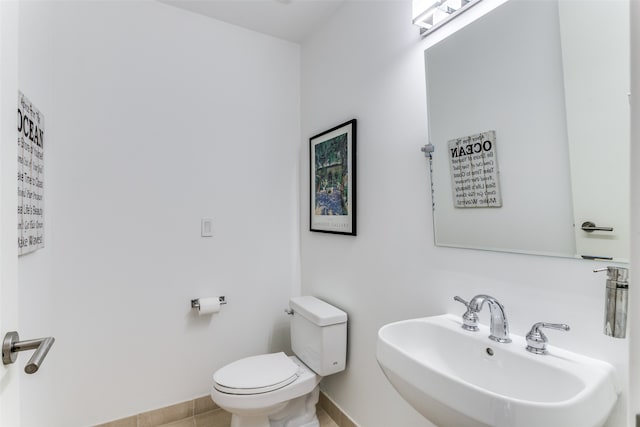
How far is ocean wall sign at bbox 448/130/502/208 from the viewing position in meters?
1.13

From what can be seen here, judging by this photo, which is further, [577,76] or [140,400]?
[140,400]

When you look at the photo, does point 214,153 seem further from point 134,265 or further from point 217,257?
point 134,265

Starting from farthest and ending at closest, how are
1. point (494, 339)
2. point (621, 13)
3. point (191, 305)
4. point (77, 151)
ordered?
1. point (191, 305)
2. point (77, 151)
3. point (494, 339)
4. point (621, 13)

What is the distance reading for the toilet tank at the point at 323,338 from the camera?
1723 millimetres

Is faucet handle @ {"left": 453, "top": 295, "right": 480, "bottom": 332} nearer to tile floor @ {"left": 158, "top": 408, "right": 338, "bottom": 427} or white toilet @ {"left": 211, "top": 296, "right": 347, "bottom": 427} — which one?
white toilet @ {"left": 211, "top": 296, "right": 347, "bottom": 427}

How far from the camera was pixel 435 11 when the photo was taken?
129 cm

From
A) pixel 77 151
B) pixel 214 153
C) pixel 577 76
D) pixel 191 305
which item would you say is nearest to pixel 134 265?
pixel 191 305

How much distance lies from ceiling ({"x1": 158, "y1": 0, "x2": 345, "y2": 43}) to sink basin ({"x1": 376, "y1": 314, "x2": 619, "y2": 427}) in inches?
71.8

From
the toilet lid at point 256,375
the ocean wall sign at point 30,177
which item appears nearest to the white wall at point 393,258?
the toilet lid at point 256,375

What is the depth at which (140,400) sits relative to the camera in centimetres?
185

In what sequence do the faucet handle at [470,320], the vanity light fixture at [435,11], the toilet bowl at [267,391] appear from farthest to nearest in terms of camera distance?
the toilet bowl at [267,391]
the vanity light fixture at [435,11]
the faucet handle at [470,320]

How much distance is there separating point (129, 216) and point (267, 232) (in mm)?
821

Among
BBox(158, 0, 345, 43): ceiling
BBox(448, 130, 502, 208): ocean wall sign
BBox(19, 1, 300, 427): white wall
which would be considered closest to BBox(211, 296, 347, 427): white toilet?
BBox(19, 1, 300, 427): white wall

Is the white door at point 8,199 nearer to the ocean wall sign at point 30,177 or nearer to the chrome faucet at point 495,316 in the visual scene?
the ocean wall sign at point 30,177
